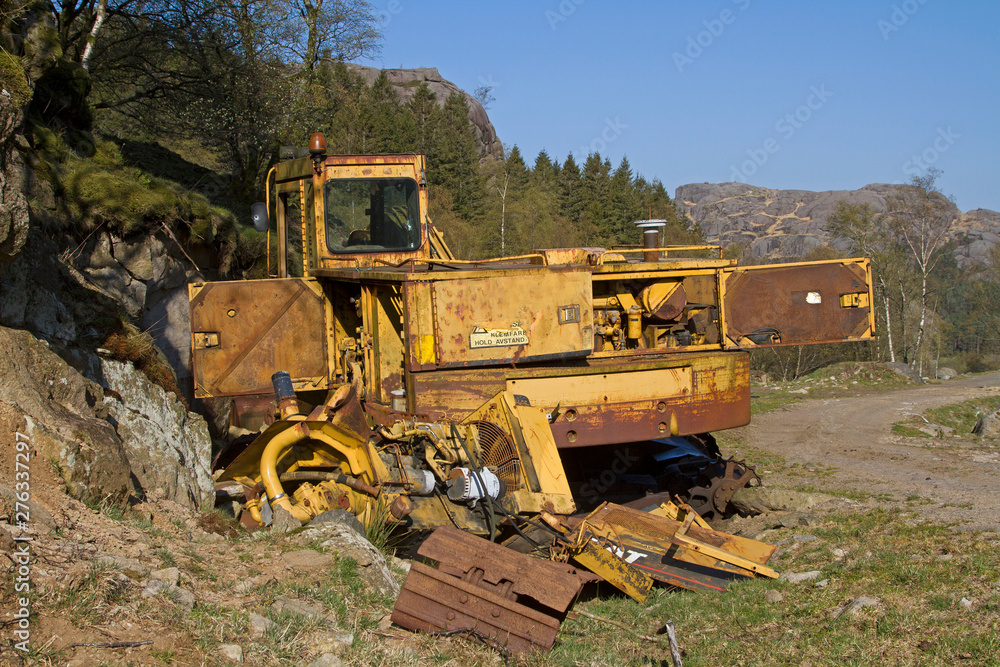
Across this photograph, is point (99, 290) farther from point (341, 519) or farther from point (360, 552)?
point (360, 552)

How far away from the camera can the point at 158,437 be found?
18.0ft

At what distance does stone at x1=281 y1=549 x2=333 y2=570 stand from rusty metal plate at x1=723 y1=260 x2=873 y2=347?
4.22 m

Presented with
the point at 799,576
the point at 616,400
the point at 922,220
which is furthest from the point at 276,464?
the point at 922,220

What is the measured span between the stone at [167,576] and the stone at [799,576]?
3.60m

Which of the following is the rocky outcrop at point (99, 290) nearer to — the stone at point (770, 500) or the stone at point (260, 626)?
the stone at point (260, 626)

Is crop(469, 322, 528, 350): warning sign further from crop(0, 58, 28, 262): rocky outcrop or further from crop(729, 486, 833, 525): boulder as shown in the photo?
crop(0, 58, 28, 262): rocky outcrop

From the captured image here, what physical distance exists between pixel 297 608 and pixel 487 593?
2.99 feet

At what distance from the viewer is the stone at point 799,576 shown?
4.83 metres

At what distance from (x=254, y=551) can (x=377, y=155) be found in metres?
4.58

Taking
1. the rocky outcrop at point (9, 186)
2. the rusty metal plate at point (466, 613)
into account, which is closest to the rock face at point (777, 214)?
the rocky outcrop at point (9, 186)

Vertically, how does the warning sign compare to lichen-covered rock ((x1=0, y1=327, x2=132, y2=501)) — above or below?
above

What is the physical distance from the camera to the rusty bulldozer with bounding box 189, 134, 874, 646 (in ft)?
16.5

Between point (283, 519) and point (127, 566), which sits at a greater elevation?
point (127, 566)

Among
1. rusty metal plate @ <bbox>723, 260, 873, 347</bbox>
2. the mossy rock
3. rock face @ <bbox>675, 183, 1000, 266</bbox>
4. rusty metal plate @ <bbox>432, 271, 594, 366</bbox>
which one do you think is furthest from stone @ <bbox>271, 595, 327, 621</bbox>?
rock face @ <bbox>675, 183, 1000, 266</bbox>
